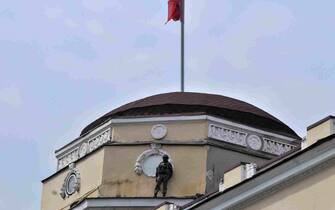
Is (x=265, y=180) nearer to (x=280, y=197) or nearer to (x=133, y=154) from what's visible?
(x=280, y=197)

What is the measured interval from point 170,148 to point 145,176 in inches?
44.5

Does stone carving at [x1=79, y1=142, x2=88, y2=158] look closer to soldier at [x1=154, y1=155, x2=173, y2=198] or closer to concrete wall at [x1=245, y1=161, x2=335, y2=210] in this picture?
soldier at [x1=154, y1=155, x2=173, y2=198]

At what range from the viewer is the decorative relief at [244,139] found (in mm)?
34969

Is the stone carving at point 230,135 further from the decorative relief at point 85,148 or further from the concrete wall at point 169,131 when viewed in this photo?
the decorative relief at point 85,148

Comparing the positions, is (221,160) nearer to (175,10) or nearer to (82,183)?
(82,183)

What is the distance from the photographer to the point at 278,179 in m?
23.5

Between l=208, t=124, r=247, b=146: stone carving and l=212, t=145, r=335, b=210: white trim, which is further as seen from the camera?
l=208, t=124, r=247, b=146: stone carving

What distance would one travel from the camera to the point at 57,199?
3722 cm

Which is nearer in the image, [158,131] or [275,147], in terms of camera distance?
[158,131]

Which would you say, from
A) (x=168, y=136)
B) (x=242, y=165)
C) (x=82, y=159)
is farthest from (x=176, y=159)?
(x=242, y=165)

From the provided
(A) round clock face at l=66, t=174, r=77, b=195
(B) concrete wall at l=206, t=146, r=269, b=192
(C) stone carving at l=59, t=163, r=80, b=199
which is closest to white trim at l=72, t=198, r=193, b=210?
(B) concrete wall at l=206, t=146, r=269, b=192

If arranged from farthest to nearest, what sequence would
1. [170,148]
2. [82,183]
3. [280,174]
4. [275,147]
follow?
[82,183] → [275,147] → [170,148] → [280,174]

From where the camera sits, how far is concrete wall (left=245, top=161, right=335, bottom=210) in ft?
73.2

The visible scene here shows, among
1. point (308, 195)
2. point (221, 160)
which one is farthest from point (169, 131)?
point (308, 195)
